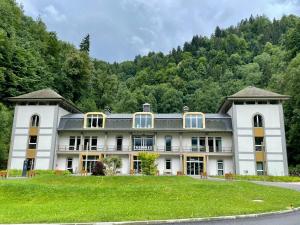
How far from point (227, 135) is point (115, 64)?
99.2 meters

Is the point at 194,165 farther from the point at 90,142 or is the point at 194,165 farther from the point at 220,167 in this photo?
the point at 90,142

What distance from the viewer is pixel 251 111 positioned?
3591 cm

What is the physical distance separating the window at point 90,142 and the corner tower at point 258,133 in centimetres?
1771

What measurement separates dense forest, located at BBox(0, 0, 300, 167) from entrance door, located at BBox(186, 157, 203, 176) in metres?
14.5

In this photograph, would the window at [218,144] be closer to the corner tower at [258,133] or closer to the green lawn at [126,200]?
the corner tower at [258,133]

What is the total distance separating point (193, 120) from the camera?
38344mm

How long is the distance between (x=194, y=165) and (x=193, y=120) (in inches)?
226

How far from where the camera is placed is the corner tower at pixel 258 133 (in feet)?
112

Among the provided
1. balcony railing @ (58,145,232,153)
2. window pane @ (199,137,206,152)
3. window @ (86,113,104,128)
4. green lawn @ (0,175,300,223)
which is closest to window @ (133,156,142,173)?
balcony railing @ (58,145,232,153)

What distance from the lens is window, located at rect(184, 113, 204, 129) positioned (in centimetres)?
3803

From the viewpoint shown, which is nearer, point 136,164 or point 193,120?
point 136,164

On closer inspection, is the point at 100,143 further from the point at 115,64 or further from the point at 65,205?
the point at 115,64

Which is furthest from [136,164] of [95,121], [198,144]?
[198,144]

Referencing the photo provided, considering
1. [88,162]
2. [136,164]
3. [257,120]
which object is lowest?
[136,164]
